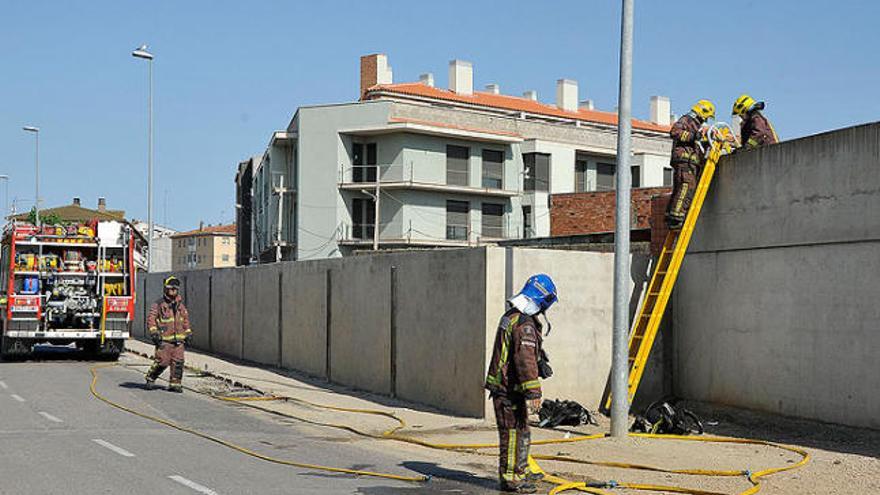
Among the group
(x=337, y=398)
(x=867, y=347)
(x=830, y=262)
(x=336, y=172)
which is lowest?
(x=337, y=398)

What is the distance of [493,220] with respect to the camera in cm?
6084

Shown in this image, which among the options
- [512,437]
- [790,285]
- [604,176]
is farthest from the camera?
[604,176]

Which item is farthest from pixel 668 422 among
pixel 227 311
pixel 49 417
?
pixel 227 311

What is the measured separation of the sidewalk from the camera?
10.7 m

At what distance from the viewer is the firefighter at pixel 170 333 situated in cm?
1875

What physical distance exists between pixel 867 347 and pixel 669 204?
4140mm

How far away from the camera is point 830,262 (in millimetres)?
13641

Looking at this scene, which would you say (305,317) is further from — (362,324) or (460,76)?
(460,76)

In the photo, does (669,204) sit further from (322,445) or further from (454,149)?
(454,149)

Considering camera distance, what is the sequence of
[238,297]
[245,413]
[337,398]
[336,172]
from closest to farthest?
[245,413] → [337,398] → [238,297] → [336,172]

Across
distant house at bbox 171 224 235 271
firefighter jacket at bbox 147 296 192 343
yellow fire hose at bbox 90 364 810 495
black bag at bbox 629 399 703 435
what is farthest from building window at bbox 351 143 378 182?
distant house at bbox 171 224 235 271

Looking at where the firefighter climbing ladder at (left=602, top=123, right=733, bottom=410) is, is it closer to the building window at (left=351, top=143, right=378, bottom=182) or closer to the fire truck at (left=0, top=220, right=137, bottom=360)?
the fire truck at (left=0, top=220, right=137, bottom=360)

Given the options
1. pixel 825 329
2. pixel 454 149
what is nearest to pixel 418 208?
pixel 454 149

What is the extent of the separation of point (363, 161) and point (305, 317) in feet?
118
